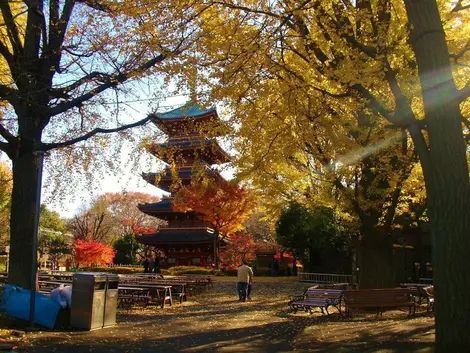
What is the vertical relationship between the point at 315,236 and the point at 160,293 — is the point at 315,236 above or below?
above

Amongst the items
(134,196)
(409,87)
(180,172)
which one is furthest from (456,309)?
(134,196)

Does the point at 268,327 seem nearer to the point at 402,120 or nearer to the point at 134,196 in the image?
the point at 402,120

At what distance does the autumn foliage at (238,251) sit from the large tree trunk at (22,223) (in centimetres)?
2443

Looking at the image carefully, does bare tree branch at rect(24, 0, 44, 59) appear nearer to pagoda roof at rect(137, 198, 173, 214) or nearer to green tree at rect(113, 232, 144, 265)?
pagoda roof at rect(137, 198, 173, 214)

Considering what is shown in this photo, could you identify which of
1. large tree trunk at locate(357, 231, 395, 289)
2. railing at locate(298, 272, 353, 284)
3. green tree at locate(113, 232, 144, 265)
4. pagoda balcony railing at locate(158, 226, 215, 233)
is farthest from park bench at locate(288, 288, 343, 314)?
green tree at locate(113, 232, 144, 265)

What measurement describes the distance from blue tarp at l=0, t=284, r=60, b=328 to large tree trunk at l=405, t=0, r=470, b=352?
7.06 metres

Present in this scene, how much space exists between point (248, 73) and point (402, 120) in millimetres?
3215

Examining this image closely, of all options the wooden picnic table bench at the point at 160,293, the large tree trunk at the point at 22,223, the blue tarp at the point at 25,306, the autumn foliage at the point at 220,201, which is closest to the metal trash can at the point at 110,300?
the blue tarp at the point at 25,306

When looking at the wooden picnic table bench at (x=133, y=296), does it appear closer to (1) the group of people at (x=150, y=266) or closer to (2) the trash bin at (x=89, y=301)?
(2) the trash bin at (x=89, y=301)

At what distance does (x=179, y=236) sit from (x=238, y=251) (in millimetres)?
4990

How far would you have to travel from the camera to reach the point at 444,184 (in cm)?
553

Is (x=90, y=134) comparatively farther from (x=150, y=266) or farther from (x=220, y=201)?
(x=150, y=266)

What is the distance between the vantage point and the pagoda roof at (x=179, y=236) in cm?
3469

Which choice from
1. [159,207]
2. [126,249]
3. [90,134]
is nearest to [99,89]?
[90,134]
